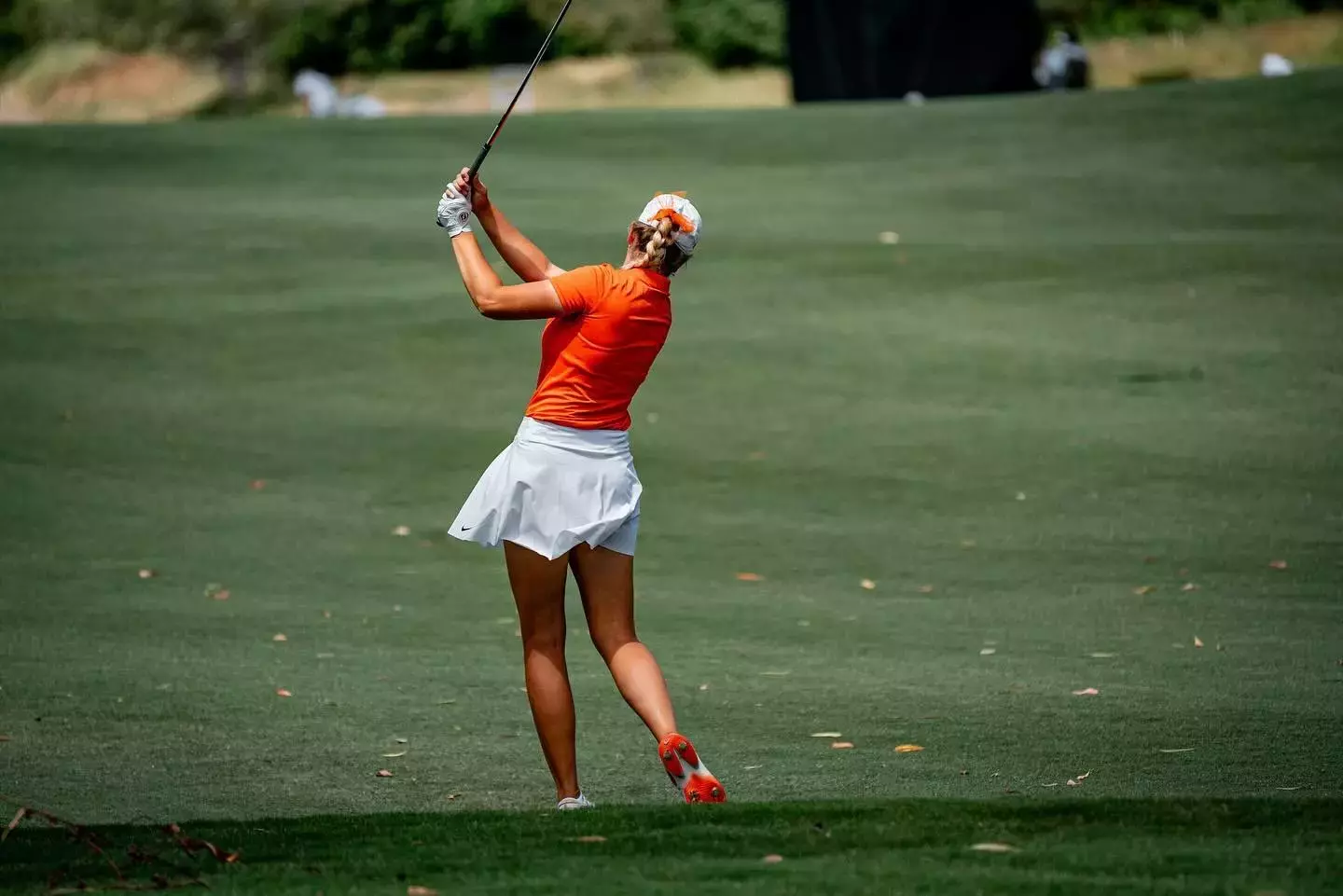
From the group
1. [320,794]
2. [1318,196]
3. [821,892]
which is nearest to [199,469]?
[320,794]

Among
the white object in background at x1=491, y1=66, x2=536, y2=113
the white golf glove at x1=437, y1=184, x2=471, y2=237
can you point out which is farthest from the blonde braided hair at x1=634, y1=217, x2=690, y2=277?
the white object in background at x1=491, y1=66, x2=536, y2=113

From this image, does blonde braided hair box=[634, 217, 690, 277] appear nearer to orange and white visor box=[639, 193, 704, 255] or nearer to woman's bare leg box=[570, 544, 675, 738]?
orange and white visor box=[639, 193, 704, 255]

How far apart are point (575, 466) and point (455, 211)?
89 cm

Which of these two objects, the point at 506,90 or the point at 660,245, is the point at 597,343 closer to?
the point at 660,245

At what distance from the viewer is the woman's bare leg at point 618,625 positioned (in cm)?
666

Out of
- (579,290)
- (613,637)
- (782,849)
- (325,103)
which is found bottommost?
(325,103)

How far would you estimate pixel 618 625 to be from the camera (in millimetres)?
6742

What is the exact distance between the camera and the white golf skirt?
648cm

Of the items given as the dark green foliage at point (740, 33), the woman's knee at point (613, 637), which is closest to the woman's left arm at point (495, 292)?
the woman's knee at point (613, 637)

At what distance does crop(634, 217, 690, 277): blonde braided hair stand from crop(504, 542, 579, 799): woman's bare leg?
0.98 meters

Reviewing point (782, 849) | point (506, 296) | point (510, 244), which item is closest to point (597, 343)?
point (506, 296)

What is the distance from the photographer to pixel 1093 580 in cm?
1163

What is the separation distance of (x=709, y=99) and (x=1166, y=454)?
3493 cm

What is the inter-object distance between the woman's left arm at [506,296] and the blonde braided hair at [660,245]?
0.34m
